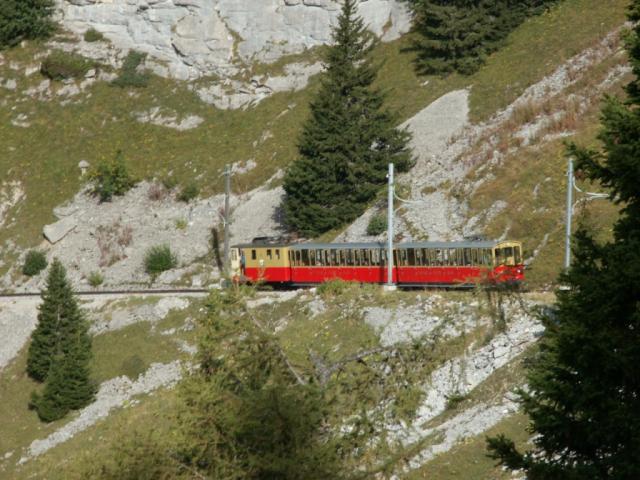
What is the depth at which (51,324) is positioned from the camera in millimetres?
47594

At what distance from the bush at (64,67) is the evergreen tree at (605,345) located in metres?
75.1

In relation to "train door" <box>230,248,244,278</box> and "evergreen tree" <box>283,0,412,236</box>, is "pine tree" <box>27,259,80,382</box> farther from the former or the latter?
"evergreen tree" <box>283,0,412,236</box>

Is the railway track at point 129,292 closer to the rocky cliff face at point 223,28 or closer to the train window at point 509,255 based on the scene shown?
the train window at point 509,255

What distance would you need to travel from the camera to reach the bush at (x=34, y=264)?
6344 cm

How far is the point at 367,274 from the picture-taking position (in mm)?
44375

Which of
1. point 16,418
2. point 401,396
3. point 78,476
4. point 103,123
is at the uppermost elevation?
point 103,123

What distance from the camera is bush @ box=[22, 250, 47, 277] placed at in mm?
63438

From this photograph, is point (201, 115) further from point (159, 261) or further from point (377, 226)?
point (377, 226)

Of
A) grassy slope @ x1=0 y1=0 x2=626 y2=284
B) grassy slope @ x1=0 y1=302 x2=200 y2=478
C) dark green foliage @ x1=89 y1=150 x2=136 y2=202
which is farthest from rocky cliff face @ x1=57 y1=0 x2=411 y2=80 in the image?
grassy slope @ x1=0 y1=302 x2=200 y2=478

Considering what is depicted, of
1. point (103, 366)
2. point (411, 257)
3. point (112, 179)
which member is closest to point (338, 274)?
point (411, 257)

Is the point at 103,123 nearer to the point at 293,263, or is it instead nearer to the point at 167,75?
the point at 167,75

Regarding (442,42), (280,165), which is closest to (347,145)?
(280,165)

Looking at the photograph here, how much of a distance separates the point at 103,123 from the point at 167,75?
807cm

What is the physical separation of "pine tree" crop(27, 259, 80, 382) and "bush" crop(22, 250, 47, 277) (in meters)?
15.8
